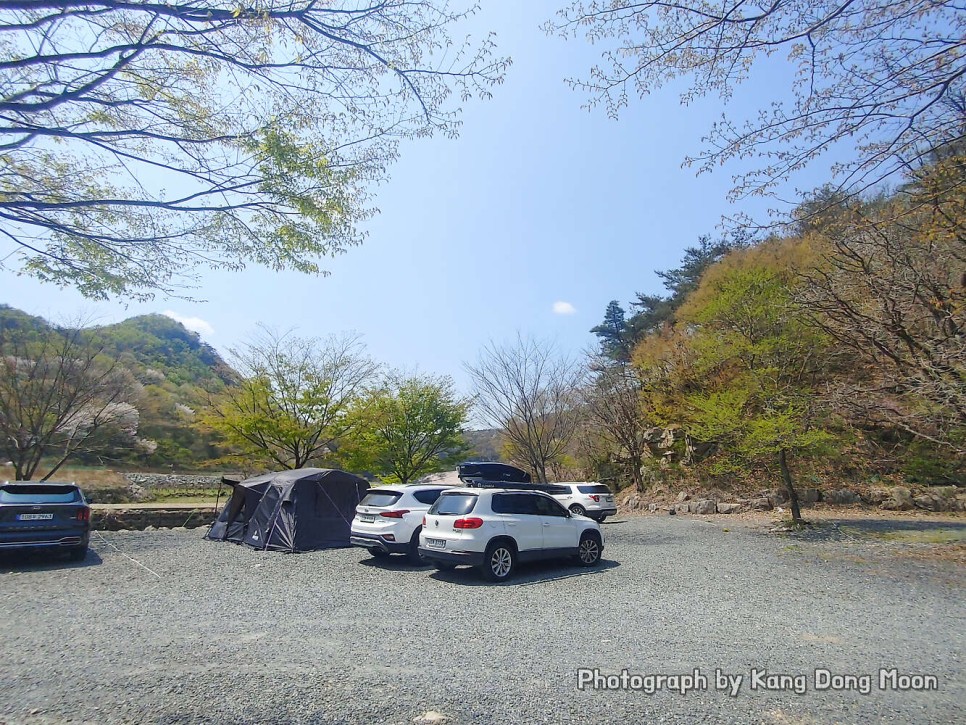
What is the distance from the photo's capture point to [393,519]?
10.7 meters

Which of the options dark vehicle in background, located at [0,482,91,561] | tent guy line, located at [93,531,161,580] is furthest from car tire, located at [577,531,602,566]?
dark vehicle in background, located at [0,482,91,561]

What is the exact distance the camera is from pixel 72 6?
5074 mm

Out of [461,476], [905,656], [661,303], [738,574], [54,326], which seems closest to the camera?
[905,656]

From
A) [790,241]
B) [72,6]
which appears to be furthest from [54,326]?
[790,241]

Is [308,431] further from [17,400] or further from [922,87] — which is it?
[922,87]

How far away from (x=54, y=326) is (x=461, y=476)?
1684 centimetres

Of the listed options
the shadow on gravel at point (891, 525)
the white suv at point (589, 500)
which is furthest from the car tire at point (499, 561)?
the shadow on gravel at point (891, 525)

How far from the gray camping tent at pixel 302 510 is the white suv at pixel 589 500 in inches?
331

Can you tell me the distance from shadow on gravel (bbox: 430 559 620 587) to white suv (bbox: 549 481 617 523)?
9.08 m

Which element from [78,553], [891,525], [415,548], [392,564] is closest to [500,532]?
[415,548]

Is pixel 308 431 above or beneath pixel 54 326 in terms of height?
beneath

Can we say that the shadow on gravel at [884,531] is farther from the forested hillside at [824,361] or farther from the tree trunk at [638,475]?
the tree trunk at [638,475]

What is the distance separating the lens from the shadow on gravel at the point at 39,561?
10.1 metres

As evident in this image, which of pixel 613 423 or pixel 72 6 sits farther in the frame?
pixel 613 423
